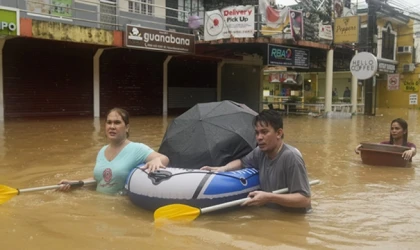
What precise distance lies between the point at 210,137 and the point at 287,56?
15118 mm

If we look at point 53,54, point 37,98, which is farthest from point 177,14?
point 37,98

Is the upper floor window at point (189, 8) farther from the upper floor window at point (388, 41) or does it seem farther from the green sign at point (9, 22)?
the upper floor window at point (388, 41)

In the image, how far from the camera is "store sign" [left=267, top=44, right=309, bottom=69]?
18891 millimetres

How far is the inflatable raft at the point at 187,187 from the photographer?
14.4ft

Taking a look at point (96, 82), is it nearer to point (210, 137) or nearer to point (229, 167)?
point (210, 137)

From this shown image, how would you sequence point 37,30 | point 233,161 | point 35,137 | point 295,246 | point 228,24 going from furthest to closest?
point 228,24 < point 37,30 < point 35,137 < point 233,161 < point 295,246

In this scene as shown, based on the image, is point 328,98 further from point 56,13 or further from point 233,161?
point 233,161

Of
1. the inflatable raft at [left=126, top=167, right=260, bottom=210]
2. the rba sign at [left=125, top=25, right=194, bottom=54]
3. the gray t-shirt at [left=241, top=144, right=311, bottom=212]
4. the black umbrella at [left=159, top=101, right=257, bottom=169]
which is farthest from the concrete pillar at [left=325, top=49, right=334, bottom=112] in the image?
the inflatable raft at [left=126, top=167, right=260, bottom=210]

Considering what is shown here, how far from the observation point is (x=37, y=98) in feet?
55.3

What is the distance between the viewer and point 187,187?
4375 millimetres

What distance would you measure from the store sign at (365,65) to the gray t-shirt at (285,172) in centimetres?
1524

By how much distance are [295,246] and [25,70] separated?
595 inches

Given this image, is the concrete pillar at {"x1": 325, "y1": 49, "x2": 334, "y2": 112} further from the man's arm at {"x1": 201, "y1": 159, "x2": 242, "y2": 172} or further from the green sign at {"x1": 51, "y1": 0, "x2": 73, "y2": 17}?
the man's arm at {"x1": 201, "y1": 159, "x2": 242, "y2": 172}

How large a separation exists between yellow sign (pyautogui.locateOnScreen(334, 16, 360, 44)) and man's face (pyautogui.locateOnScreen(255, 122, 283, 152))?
16624mm
